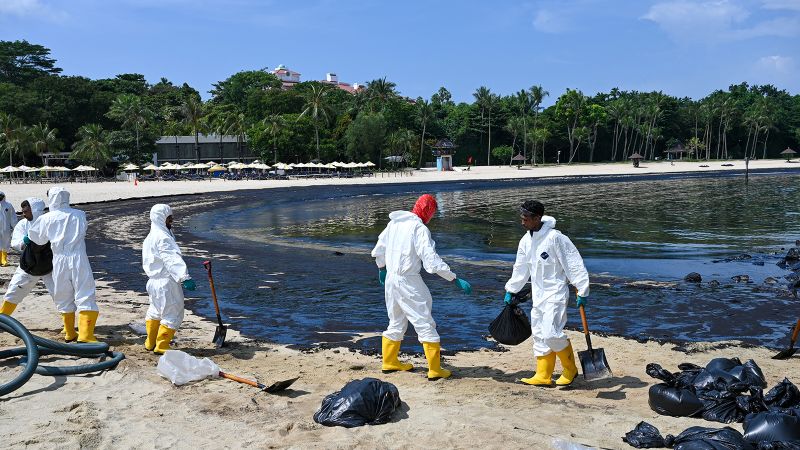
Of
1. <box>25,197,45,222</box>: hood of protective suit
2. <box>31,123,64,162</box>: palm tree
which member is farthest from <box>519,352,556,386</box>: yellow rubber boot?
<box>31,123,64,162</box>: palm tree

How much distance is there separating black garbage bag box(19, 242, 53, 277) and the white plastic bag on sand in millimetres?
2414

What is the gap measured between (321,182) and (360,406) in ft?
203

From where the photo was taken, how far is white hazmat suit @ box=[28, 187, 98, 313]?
26.4ft

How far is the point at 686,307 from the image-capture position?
1122 centimetres

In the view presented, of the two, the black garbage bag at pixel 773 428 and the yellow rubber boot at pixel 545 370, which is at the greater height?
the black garbage bag at pixel 773 428

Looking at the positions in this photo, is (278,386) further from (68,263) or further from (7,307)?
(7,307)

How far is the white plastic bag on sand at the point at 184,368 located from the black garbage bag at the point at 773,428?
4779 millimetres

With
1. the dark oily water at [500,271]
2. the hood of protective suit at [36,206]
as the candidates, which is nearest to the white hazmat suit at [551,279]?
the dark oily water at [500,271]

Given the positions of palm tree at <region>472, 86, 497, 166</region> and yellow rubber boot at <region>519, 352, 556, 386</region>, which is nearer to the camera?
yellow rubber boot at <region>519, 352, 556, 386</region>

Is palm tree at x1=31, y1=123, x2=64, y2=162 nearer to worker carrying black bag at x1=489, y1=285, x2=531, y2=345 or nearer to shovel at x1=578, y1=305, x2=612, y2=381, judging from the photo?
worker carrying black bag at x1=489, y1=285, x2=531, y2=345

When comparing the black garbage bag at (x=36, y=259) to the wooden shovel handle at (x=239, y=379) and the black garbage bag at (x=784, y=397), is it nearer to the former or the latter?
the wooden shovel handle at (x=239, y=379)

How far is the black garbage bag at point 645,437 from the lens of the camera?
508 cm

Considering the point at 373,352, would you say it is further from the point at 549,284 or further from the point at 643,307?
the point at 643,307

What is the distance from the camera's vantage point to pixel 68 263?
806 cm
